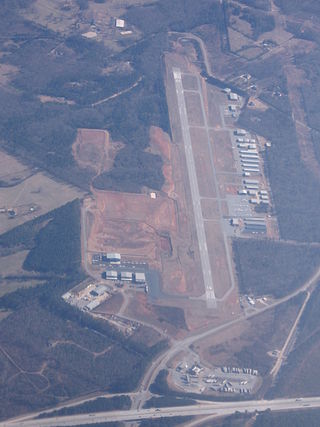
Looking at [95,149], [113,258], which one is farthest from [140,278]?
[95,149]

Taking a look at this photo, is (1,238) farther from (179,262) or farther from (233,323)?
(233,323)

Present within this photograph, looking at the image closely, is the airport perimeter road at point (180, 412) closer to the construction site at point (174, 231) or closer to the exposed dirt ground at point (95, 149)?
the construction site at point (174, 231)

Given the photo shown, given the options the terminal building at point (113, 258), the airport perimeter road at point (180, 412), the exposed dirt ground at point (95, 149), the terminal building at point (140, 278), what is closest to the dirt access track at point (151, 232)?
the terminal building at point (113, 258)

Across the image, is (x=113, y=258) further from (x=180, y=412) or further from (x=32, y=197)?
(x=180, y=412)

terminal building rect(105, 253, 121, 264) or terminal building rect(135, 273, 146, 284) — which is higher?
terminal building rect(105, 253, 121, 264)

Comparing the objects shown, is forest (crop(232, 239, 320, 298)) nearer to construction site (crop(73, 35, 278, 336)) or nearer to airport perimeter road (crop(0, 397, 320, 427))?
construction site (crop(73, 35, 278, 336))

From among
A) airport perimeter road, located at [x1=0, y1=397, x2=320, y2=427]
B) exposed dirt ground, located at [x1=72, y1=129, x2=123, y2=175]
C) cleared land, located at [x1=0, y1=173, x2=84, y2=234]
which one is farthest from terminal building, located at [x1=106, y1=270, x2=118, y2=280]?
airport perimeter road, located at [x1=0, y1=397, x2=320, y2=427]

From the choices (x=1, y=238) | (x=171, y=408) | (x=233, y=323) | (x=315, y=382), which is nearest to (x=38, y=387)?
(x=171, y=408)
